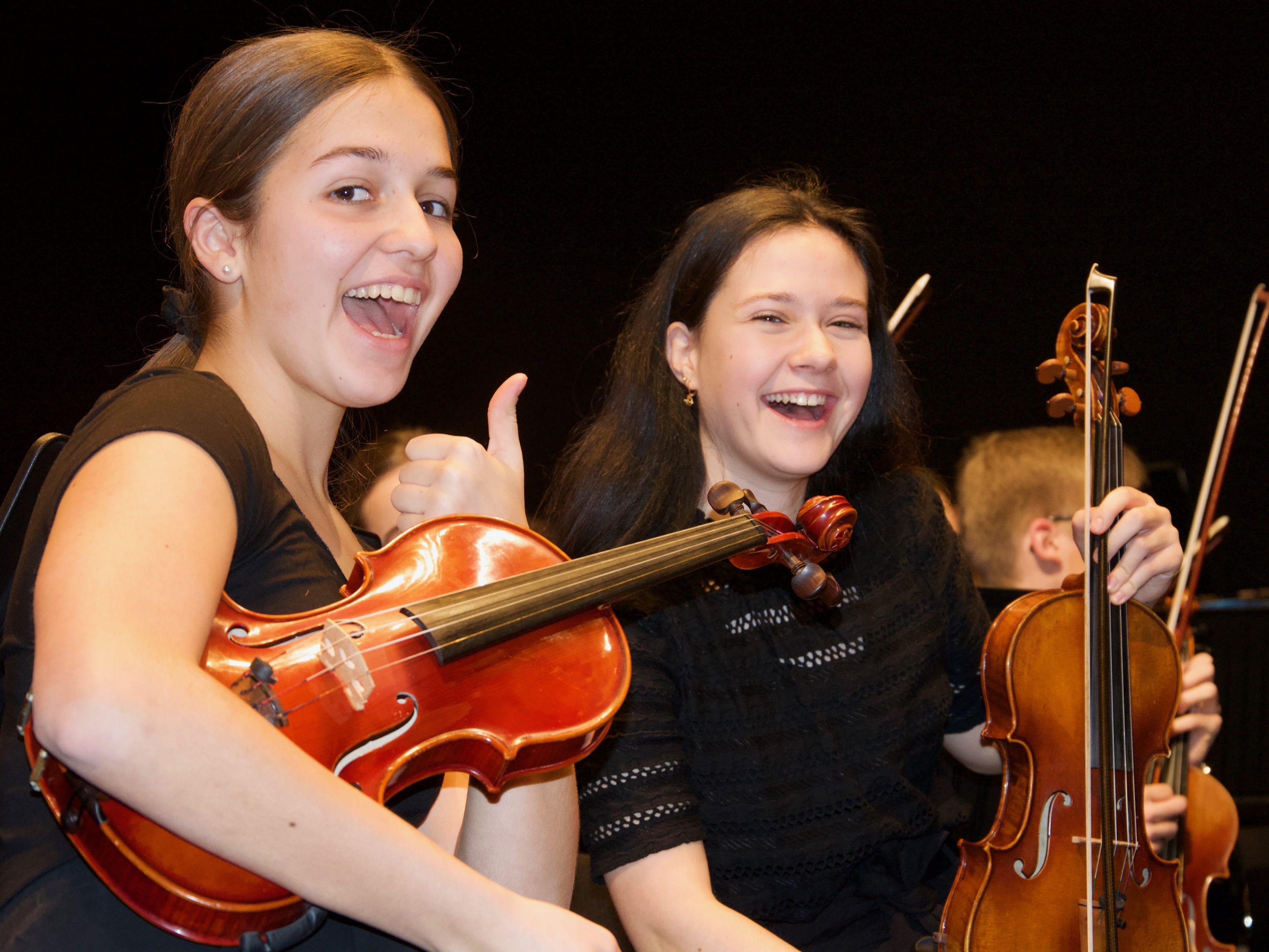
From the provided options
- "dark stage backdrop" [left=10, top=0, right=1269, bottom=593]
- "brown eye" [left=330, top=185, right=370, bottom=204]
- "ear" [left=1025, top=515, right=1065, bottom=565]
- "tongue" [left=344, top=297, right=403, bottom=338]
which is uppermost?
"dark stage backdrop" [left=10, top=0, right=1269, bottom=593]

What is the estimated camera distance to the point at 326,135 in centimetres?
104

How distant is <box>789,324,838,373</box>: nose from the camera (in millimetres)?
1477

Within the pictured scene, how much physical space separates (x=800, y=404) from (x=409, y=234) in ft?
2.19

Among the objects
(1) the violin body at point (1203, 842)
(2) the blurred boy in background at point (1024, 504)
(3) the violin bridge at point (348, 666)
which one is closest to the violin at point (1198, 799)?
(1) the violin body at point (1203, 842)

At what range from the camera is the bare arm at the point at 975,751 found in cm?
167

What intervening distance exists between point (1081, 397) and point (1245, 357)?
6.99ft

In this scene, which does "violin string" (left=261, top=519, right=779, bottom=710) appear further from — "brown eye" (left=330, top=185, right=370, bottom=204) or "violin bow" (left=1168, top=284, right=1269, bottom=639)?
"violin bow" (left=1168, top=284, right=1269, bottom=639)

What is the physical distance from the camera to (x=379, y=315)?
114 centimetres

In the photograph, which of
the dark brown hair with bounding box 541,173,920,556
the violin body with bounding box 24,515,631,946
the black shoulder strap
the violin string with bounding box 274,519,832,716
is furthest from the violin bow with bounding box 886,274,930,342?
the black shoulder strap

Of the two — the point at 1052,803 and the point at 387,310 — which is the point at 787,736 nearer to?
the point at 1052,803

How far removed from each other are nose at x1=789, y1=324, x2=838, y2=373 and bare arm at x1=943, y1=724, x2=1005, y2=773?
65cm

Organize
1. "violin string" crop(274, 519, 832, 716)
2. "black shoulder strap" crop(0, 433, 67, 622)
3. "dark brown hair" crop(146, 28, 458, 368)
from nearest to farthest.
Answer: "violin string" crop(274, 519, 832, 716)
"black shoulder strap" crop(0, 433, 67, 622)
"dark brown hair" crop(146, 28, 458, 368)

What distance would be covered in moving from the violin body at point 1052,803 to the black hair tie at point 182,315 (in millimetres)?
1047

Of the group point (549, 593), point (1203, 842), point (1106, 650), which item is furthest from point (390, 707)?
point (1203, 842)
